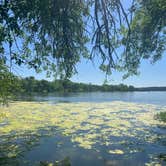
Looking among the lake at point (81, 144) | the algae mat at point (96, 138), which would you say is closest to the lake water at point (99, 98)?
the algae mat at point (96, 138)

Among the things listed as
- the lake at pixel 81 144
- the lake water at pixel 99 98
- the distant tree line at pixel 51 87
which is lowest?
the lake at pixel 81 144

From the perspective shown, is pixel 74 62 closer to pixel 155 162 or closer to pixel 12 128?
pixel 155 162

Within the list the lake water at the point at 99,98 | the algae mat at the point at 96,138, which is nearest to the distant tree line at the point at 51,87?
the lake water at the point at 99,98

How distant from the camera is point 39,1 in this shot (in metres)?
5.12

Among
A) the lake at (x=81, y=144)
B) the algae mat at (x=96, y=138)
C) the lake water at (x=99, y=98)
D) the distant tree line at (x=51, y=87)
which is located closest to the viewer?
the lake at (x=81, y=144)

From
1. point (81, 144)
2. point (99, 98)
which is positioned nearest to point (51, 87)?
point (99, 98)

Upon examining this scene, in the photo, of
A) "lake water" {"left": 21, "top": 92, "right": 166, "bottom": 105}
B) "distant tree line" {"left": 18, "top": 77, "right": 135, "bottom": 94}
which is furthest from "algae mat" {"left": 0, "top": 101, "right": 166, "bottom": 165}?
"distant tree line" {"left": 18, "top": 77, "right": 135, "bottom": 94}

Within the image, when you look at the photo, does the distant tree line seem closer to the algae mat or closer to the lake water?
the lake water

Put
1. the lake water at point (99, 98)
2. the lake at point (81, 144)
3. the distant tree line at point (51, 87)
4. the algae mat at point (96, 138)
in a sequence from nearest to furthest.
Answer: the lake at point (81, 144)
the algae mat at point (96, 138)
the lake water at point (99, 98)
the distant tree line at point (51, 87)

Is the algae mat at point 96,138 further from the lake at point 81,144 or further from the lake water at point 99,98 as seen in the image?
the lake water at point 99,98

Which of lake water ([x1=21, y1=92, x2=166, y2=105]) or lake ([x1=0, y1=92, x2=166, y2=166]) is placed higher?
lake water ([x1=21, y1=92, x2=166, y2=105])

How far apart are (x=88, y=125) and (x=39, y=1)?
1378 cm

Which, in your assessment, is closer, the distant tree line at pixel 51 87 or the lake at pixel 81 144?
the lake at pixel 81 144

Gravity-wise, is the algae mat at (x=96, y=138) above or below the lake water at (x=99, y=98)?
below
